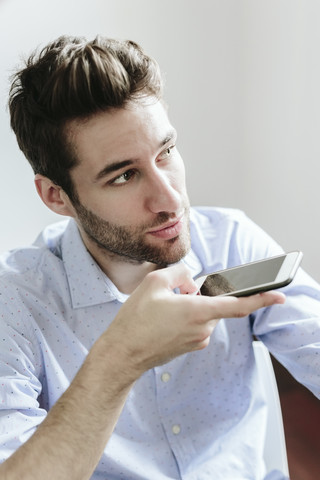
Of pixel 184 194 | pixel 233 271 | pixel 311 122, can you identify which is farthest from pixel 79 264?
pixel 311 122

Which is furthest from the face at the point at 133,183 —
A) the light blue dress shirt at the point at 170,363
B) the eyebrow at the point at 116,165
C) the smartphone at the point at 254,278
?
the smartphone at the point at 254,278

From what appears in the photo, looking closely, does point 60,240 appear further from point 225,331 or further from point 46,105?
point 225,331

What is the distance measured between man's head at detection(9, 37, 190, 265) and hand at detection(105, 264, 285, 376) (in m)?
0.30

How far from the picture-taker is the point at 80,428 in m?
0.92

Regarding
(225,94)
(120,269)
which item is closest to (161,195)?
(120,269)

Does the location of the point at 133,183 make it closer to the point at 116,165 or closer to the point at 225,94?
the point at 116,165

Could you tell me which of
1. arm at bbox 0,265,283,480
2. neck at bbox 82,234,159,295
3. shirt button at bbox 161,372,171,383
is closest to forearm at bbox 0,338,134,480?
arm at bbox 0,265,283,480

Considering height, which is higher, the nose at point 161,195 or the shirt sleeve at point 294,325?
the nose at point 161,195

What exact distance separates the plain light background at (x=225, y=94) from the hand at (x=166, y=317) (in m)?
0.77

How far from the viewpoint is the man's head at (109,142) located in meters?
1.16

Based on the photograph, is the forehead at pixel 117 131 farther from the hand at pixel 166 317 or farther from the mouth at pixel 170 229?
the hand at pixel 166 317

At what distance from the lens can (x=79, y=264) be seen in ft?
4.26

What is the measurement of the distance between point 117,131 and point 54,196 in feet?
0.89

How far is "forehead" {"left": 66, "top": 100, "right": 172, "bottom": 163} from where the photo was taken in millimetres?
1150
